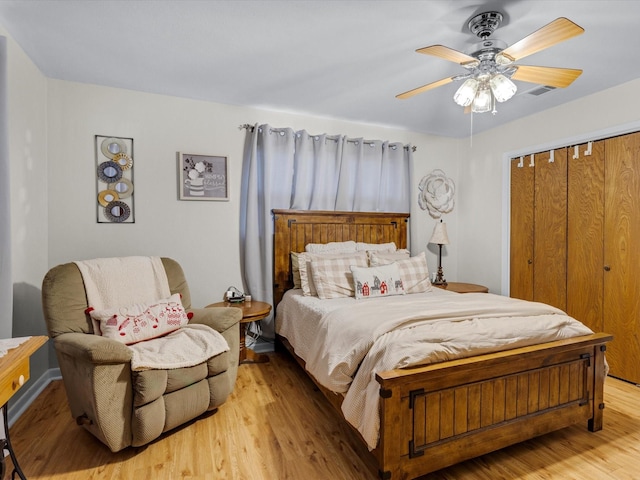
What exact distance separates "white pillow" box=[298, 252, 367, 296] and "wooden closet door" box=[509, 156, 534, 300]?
1772 mm

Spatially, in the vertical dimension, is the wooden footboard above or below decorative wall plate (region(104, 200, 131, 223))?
below

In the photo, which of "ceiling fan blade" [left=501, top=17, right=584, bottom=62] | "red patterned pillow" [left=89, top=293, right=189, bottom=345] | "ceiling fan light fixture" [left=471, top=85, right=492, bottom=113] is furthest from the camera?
"red patterned pillow" [left=89, top=293, right=189, bottom=345]

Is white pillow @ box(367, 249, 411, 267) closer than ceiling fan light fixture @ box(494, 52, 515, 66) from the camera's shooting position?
No

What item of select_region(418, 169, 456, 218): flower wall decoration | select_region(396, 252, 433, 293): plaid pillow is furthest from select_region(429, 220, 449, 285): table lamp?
select_region(396, 252, 433, 293): plaid pillow

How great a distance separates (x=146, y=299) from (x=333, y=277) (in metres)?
1.42

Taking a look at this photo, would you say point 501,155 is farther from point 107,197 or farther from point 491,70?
point 107,197

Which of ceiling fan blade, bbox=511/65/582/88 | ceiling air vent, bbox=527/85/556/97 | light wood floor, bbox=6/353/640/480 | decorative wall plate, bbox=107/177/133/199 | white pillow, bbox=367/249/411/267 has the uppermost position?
ceiling air vent, bbox=527/85/556/97

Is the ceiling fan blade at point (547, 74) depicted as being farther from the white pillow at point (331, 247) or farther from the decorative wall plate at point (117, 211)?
the decorative wall plate at point (117, 211)

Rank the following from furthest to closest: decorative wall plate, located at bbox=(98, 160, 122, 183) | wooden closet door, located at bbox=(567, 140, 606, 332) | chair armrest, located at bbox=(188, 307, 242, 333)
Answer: wooden closet door, located at bbox=(567, 140, 606, 332) < decorative wall plate, located at bbox=(98, 160, 122, 183) < chair armrest, located at bbox=(188, 307, 242, 333)

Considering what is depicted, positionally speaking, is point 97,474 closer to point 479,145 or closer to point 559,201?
point 559,201

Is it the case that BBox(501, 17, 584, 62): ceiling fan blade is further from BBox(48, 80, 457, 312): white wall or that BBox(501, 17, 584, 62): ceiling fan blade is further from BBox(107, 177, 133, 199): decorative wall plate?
BBox(107, 177, 133, 199): decorative wall plate

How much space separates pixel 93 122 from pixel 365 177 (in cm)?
258

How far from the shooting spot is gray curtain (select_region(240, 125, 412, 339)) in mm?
3262

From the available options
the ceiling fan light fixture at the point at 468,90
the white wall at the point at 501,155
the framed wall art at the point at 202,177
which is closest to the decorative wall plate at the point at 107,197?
the framed wall art at the point at 202,177
